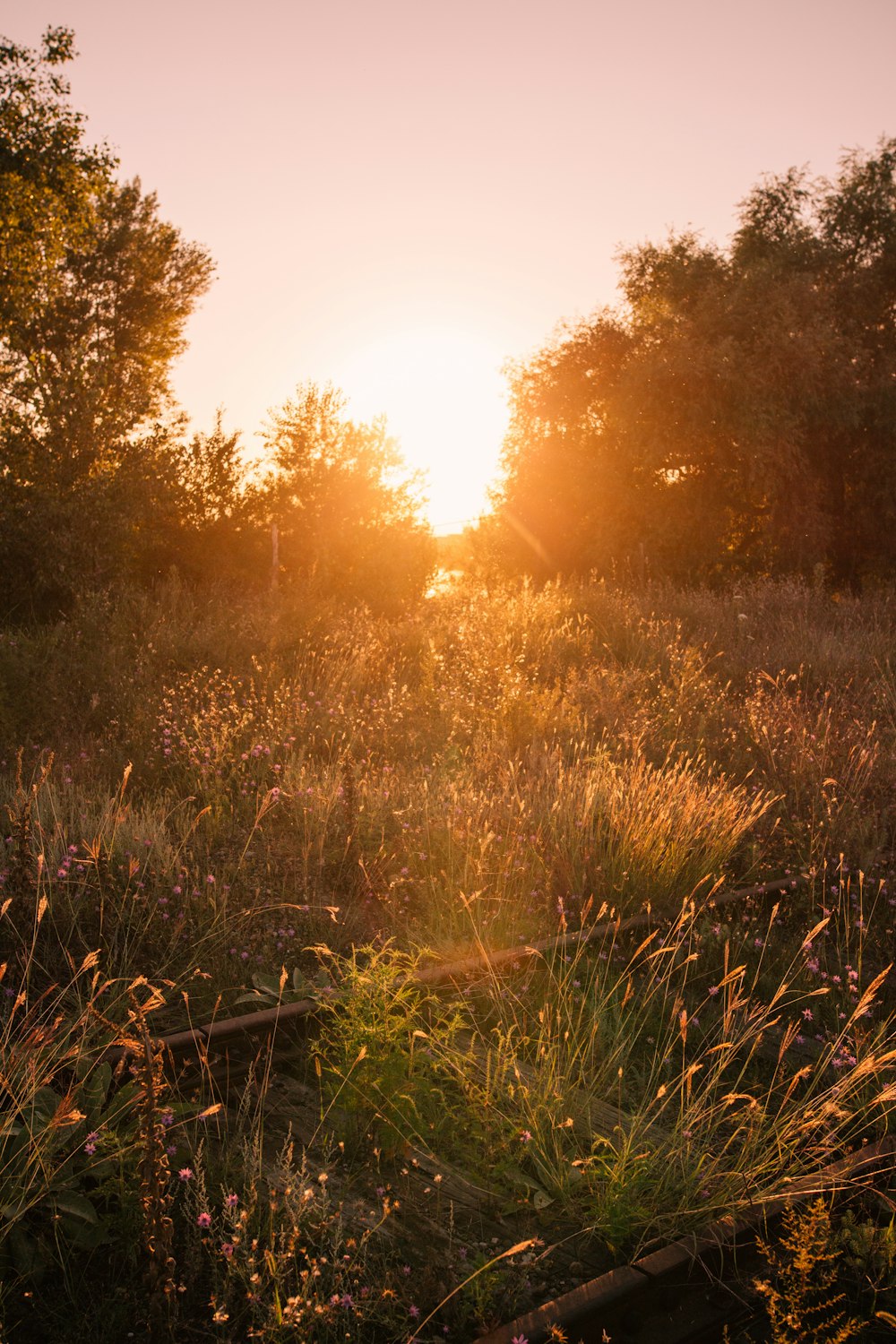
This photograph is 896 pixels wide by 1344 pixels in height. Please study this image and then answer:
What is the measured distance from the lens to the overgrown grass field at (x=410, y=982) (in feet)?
8.15

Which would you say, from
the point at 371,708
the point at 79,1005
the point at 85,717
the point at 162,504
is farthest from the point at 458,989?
the point at 162,504

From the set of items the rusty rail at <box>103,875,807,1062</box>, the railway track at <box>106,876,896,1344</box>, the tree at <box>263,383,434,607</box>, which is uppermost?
the tree at <box>263,383,434,607</box>

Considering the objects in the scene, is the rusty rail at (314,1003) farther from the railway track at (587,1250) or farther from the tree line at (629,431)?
the tree line at (629,431)

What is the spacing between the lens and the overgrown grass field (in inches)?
97.8

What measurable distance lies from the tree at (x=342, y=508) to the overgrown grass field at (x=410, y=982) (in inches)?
473

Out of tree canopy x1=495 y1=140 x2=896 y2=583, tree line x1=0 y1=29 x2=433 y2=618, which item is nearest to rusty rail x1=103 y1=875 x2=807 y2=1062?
tree line x1=0 y1=29 x2=433 y2=618

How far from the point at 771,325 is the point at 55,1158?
81.4ft

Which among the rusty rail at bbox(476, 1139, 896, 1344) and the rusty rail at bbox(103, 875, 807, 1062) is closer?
the rusty rail at bbox(476, 1139, 896, 1344)

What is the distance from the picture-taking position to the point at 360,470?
23047 mm

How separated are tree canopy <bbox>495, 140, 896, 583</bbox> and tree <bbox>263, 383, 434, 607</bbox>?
6148mm

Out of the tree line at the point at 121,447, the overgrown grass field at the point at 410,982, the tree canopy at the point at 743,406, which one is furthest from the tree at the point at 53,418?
the tree canopy at the point at 743,406

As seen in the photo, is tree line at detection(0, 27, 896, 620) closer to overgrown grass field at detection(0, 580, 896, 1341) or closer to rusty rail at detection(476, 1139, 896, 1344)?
overgrown grass field at detection(0, 580, 896, 1341)

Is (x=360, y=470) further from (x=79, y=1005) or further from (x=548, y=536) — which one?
(x=79, y=1005)

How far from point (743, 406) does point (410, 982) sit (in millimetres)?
22498
